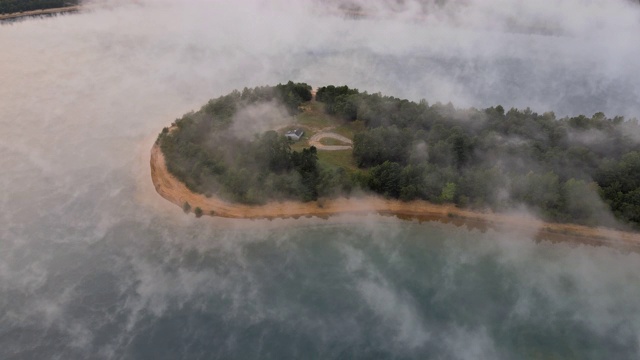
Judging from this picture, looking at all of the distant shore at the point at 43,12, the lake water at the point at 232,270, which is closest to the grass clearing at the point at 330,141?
the lake water at the point at 232,270

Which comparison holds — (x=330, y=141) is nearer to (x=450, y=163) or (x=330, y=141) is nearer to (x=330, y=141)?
(x=330, y=141)

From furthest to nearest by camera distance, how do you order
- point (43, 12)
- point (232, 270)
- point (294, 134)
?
point (43, 12), point (294, 134), point (232, 270)

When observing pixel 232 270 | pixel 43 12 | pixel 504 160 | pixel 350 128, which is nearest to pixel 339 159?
pixel 350 128

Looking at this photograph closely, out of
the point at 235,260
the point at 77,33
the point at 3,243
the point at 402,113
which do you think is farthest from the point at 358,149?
the point at 77,33

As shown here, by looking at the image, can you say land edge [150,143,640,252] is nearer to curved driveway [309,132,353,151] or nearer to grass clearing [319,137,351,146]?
curved driveway [309,132,353,151]

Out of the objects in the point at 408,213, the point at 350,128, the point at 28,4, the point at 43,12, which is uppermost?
the point at 28,4

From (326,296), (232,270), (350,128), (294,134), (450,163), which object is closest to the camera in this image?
(326,296)
